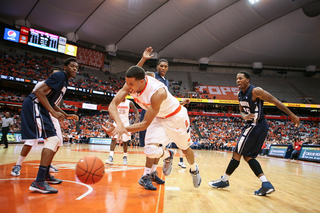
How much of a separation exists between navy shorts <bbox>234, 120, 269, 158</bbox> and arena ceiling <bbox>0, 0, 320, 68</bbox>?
27402 mm

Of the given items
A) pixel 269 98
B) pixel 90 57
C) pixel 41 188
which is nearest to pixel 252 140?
pixel 269 98

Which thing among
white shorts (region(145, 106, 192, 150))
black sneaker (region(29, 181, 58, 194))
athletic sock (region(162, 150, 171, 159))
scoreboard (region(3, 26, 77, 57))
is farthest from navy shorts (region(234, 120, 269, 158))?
scoreboard (region(3, 26, 77, 57))

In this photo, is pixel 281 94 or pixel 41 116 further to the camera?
pixel 281 94

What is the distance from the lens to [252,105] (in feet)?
13.4

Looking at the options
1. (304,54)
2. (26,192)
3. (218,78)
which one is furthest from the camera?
(218,78)

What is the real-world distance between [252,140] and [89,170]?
2.86 meters

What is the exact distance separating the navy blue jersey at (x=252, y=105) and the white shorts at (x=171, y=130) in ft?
4.45

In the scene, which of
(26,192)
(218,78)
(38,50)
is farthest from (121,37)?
(26,192)

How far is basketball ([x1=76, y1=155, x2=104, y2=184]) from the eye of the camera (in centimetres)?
296

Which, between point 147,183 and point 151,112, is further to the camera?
point 147,183

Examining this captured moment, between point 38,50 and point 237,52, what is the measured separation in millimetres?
34749

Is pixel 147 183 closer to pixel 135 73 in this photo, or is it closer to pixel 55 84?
pixel 135 73

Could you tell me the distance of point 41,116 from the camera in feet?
11.7

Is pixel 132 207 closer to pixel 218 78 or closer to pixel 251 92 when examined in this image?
pixel 251 92
